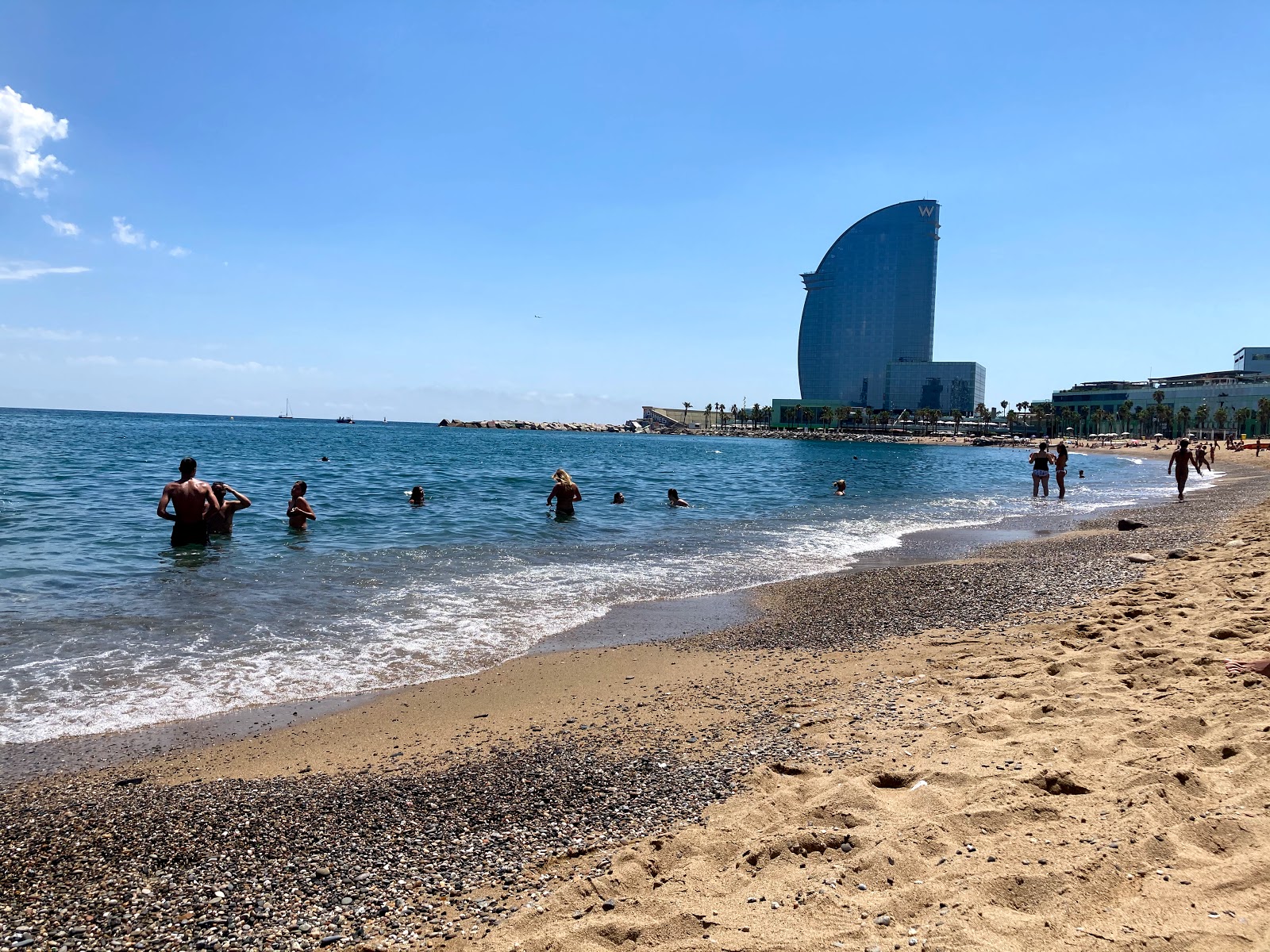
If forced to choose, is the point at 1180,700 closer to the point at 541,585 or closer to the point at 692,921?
the point at 692,921

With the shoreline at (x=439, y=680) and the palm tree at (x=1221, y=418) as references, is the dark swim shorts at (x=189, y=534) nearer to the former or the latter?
the shoreline at (x=439, y=680)

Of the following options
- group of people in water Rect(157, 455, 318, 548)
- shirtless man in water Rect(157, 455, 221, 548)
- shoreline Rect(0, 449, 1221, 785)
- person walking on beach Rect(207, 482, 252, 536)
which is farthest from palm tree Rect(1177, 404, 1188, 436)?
shirtless man in water Rect(157, 455, 221, 548)

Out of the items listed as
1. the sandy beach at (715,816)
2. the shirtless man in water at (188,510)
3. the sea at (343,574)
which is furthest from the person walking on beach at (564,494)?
the sandy beach at (715,816)

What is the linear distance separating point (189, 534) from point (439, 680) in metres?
9.13

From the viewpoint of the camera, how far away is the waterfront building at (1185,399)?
125438 millimetres

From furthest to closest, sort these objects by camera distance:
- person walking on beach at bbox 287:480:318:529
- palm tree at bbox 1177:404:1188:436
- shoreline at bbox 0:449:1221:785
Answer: palm tree at bbox 1177:404:1188:436
person walking on beach at bbox 287:480:318:529
shoreline at bbox 0:449:1221:785

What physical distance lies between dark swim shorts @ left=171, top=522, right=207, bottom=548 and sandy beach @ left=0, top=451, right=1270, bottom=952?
910 centimetres

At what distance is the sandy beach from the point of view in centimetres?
301

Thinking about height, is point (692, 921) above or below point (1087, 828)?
below

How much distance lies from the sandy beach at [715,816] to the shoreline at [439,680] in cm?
21

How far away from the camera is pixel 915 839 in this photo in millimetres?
3486

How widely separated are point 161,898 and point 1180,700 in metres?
5.95

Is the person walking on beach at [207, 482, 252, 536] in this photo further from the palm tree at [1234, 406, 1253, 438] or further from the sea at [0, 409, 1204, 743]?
the palm tree at [1234, 406, 1253, 438]

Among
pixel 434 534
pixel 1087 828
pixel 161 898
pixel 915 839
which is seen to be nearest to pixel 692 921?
pixel 915 839
